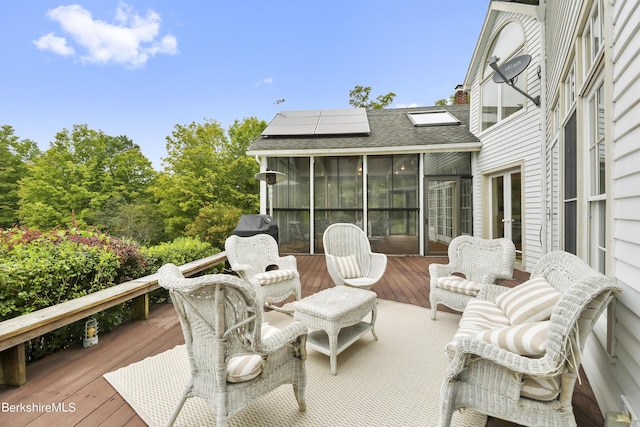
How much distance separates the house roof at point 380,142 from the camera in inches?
274

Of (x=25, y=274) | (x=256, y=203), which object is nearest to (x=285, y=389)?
(x=25, y=274)

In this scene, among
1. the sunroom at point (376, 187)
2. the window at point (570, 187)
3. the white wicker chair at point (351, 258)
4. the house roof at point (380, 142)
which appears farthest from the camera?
the sunroom at point (376, 187)

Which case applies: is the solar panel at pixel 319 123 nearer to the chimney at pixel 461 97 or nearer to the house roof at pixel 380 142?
the house roof at pixel 380 142

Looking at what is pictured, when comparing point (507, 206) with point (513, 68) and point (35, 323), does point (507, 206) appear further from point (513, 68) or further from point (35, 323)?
point (35, 323)

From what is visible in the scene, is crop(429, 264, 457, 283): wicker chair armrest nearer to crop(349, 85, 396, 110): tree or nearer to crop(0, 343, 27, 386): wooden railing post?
crop(0, 343, 27, 386): wooden railing post

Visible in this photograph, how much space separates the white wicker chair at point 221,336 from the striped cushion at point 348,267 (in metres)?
2.17

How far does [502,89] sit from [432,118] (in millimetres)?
2765

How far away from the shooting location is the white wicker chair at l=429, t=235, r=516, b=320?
114 inches

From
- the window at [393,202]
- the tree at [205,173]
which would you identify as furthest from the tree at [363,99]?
the window at [393,202]

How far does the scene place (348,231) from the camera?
4.02 metres

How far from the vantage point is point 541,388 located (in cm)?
129

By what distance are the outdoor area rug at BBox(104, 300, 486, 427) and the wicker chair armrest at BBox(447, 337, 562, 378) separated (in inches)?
21.5

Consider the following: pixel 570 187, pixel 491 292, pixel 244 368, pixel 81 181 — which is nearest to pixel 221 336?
pixel 244 368

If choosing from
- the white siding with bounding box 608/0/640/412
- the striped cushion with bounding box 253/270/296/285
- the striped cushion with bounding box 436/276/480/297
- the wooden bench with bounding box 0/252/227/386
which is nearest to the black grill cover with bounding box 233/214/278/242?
the striped cushion with bounding box 253/270/296/285
